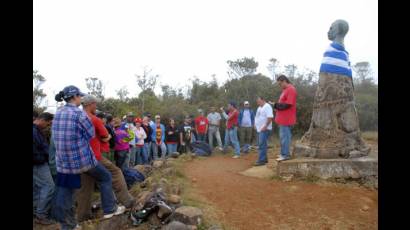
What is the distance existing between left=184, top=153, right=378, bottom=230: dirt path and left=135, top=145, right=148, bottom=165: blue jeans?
267 centimetres

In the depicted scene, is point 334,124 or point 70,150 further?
point 334,124

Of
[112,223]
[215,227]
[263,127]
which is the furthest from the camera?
[263,127]

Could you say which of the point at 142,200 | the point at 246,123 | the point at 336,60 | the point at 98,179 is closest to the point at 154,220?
the point at 142,200

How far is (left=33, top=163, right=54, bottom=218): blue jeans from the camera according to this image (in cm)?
469

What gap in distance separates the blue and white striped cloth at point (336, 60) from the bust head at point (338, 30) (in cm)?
15

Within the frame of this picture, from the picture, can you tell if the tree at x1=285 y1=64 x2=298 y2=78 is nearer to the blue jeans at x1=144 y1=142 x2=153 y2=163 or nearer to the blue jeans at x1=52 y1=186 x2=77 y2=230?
the blue jeans at x1=144 y1=142 x2=153 y2=163

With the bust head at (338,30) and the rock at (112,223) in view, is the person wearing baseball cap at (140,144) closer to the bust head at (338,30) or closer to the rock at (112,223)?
the rock at (112,223)

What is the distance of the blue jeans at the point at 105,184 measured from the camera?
13.6 ft

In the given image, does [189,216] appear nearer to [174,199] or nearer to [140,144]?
[174,199]

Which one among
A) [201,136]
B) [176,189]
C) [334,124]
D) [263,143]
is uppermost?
[334,124]

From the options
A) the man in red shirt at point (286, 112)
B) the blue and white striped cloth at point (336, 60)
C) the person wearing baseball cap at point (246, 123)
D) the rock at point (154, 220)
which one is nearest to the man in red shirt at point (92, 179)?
the rock at point (154, 220)

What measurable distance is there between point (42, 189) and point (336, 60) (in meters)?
5.80

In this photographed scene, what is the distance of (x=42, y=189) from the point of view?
4719mm

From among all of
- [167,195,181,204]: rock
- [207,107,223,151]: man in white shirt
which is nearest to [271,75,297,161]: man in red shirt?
[167,195,181,204]: rock
